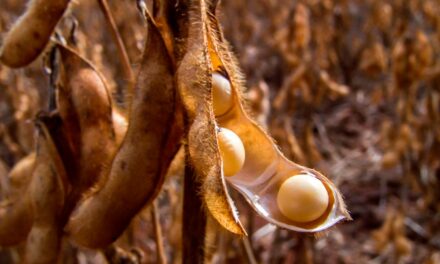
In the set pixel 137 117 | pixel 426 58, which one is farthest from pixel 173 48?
pixel 426 58

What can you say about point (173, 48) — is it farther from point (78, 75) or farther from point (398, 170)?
point (398, 170)

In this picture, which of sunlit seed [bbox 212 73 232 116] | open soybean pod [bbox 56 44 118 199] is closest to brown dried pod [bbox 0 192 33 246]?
open soybean pod [bbox 56 44 118 199]

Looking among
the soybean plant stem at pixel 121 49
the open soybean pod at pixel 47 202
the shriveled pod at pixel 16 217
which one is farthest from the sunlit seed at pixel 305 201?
the shriveled pod at pixel 16 217

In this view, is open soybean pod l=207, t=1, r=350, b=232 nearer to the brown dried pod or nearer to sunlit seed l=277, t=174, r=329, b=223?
sunlit seed l=277, t=174, r=329, b=223

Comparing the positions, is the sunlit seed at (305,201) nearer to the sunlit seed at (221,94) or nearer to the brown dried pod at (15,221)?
the sunlit seed at (221,94)

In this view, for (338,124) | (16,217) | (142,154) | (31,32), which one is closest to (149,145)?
(142,154)

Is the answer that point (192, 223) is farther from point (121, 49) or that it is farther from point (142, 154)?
point (121, 49)
